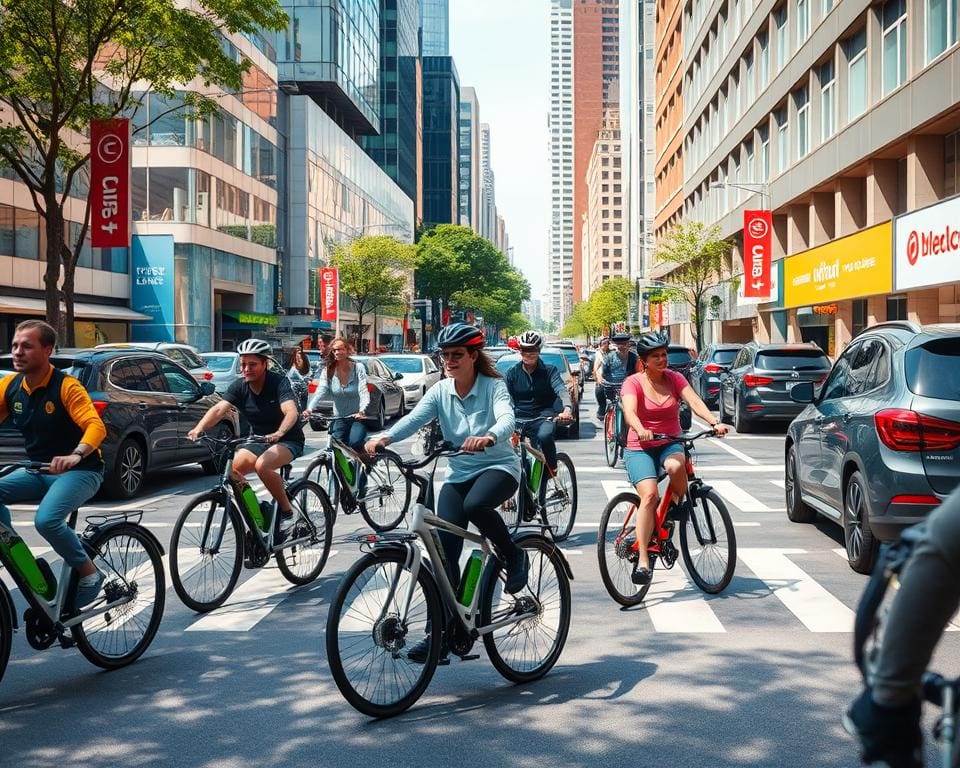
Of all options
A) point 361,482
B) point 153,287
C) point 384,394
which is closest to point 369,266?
point 153,287

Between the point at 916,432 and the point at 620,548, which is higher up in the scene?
the point at 916,432

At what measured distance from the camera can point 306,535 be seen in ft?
24.6

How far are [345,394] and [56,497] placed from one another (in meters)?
5.28

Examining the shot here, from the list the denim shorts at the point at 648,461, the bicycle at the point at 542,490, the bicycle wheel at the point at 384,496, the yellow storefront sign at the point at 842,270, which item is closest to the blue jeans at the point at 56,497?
the denim shorts at the point at 648,461

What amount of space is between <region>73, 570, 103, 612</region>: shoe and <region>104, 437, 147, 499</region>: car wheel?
6769 millimetres

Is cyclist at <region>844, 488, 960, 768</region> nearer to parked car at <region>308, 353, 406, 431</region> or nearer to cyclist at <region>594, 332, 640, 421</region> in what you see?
cyclist at <region>594, 332, 640, 421</region>

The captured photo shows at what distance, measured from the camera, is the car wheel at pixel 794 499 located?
32.4 feet

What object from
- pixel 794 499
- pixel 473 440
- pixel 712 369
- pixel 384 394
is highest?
pixel 712 369

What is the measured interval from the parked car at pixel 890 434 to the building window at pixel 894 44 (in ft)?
63.6

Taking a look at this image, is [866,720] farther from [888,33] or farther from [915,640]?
[888,33]

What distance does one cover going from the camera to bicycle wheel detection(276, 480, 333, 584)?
7.41 metres

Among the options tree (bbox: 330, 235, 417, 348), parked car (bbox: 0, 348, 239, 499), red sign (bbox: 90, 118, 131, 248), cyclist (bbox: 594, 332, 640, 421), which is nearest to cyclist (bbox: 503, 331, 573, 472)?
parked car (bbox: 0, 348, 239, 499)

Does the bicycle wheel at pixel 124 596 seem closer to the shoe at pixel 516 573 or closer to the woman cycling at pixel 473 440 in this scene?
the woman cycling at pixel 473 440

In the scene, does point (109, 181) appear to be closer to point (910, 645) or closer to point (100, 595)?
point (100, 595)
